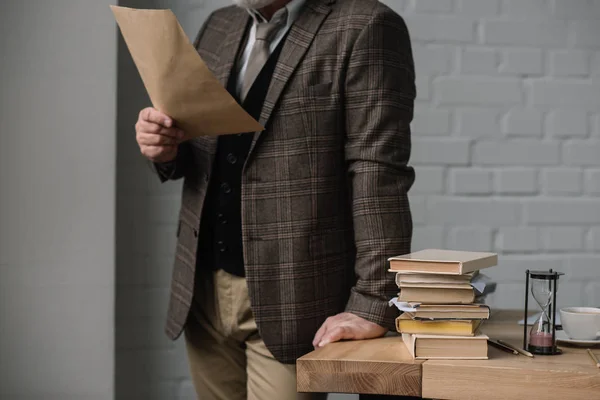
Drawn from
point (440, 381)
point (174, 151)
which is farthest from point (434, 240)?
point (440, 381)

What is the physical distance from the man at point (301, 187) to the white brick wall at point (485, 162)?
2.58 feet

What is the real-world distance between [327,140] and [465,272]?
1.33 feet

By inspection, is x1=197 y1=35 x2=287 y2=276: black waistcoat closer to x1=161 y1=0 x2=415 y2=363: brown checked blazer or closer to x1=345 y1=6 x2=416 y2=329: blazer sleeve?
x1=161 y1=0 x2=415 y2=363: brown checked blazer

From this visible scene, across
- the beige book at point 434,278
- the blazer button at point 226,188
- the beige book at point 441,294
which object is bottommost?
the beige book at point 441,294

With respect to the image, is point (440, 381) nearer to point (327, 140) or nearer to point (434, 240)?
point (327, 140)

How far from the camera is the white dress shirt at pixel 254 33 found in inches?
63.9

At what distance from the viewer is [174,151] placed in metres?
1.62

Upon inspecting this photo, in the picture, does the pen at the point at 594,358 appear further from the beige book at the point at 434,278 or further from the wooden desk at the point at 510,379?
the beige book at the point at 434,278

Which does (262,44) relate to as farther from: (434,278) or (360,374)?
(360,374)

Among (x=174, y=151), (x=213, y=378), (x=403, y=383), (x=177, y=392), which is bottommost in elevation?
(x=177, y=392)

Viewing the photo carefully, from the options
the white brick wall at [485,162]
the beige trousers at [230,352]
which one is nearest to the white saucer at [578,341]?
the beige trousers at [230,352]

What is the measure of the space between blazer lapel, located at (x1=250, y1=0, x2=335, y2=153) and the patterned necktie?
0.05 metres

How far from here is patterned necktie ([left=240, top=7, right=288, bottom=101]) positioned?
1.61 m

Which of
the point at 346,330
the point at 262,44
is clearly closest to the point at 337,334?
the point at 346,330
